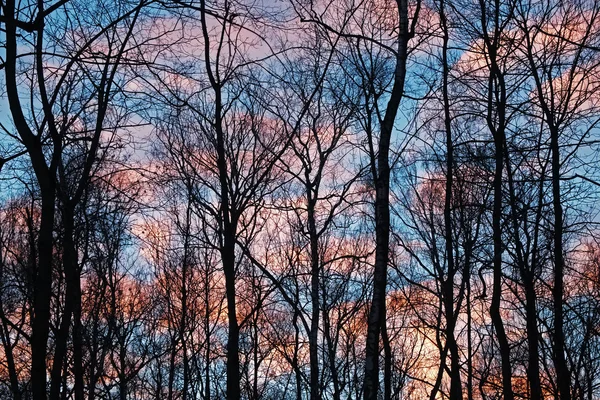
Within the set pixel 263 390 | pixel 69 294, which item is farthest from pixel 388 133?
pixel 263 390

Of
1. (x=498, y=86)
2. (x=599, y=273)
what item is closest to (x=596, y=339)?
(x=599, y=273)

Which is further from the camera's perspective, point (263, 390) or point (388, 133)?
point (263, 390)

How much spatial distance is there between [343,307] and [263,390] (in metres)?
9.30

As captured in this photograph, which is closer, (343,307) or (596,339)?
(596,339)

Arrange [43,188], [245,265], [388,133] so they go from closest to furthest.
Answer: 1. [43,188]
2. [388,133]
3. [245,265]

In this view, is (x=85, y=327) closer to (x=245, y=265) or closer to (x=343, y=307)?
(x=245, y=265)

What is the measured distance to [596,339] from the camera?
806 inches

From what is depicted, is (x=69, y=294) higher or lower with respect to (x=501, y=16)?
lower

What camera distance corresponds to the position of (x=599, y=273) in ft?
58.6

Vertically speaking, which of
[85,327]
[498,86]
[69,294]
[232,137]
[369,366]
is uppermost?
[232,137]

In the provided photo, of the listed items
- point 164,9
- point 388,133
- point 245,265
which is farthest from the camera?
point 245,265

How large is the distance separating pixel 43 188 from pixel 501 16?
335 inches

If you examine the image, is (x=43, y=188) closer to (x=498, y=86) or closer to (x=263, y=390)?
(x=498, y=86)

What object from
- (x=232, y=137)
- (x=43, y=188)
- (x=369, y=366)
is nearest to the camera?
(x=43, y=188)
